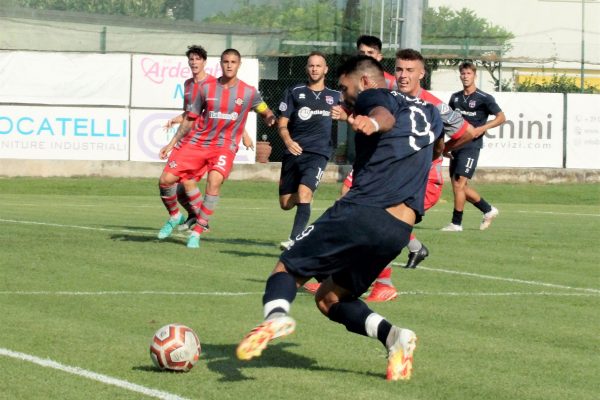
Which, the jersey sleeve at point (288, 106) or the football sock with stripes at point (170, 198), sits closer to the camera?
the jersey sleeve at point (288, 106)

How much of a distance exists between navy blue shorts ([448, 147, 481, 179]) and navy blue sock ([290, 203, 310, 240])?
587 centimetres

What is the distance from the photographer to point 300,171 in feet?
48.4

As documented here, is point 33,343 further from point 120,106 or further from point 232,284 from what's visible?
point 120,106

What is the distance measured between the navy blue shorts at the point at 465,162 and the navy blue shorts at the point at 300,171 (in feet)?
17.9

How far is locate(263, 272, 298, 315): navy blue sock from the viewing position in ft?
23.7

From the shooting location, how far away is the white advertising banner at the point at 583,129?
3275cm

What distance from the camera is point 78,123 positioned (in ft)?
98.3

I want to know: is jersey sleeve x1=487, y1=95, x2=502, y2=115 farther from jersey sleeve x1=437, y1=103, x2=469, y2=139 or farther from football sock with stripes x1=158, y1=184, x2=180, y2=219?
jersey sleeve x1=437, y1=103, x2=469, y2=139

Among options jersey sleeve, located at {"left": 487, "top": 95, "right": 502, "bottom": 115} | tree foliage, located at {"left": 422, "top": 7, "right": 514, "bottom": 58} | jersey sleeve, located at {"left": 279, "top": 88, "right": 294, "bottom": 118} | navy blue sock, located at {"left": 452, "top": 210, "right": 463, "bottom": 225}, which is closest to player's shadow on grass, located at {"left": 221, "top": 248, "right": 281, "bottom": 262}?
jersey sleeve, located at {"left": 279, "top": 88, "right": 294, "bottom": 118}

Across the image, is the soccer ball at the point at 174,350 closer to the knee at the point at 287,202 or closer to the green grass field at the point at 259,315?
the green grass field at the point at 259,315

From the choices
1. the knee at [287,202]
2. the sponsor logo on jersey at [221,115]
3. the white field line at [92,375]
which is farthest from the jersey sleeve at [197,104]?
the white field line at [92,375]

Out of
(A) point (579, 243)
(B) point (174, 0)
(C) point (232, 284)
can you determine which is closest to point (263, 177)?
(B) point (174, 0)

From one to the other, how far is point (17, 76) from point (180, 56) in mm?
3938

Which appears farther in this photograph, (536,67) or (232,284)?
(536,67)
